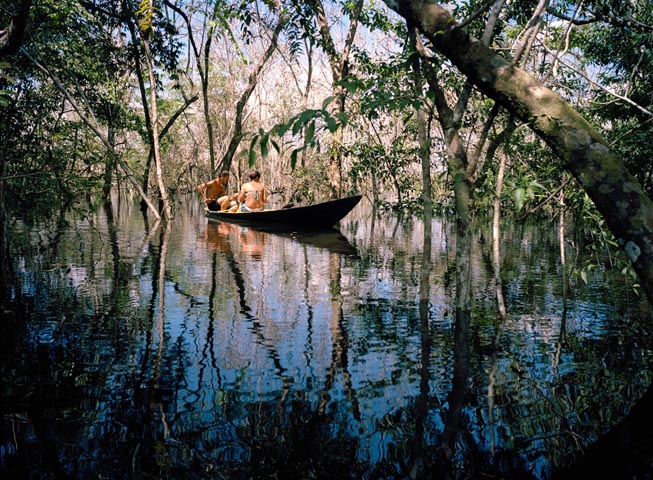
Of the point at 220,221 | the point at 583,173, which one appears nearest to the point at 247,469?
the point at 583,173

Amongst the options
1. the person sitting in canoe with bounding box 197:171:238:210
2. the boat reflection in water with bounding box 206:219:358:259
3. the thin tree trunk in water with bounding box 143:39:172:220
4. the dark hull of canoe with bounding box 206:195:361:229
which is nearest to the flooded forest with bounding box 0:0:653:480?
the boat reflection in water with bounding box 206:219:358:259

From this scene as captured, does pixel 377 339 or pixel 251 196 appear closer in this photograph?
pixel 377 339

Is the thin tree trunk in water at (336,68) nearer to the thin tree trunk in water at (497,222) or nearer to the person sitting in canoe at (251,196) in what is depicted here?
the person sitting in canoe at (251,196)

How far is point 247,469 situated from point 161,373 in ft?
4.72

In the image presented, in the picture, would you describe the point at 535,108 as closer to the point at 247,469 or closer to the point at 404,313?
the point at 247,469

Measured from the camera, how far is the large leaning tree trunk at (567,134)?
254cm

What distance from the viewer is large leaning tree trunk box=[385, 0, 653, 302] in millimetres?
2541

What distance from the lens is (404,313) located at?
18.5ft

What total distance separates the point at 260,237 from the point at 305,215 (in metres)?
1.25

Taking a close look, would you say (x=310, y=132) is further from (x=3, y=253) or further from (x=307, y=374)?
(x=3, y=253)

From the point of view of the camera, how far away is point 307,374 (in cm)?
384

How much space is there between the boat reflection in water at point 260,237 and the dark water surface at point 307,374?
9.70ft

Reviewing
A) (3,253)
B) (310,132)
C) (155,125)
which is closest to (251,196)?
(155,125)

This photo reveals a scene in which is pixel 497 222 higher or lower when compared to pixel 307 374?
higher
